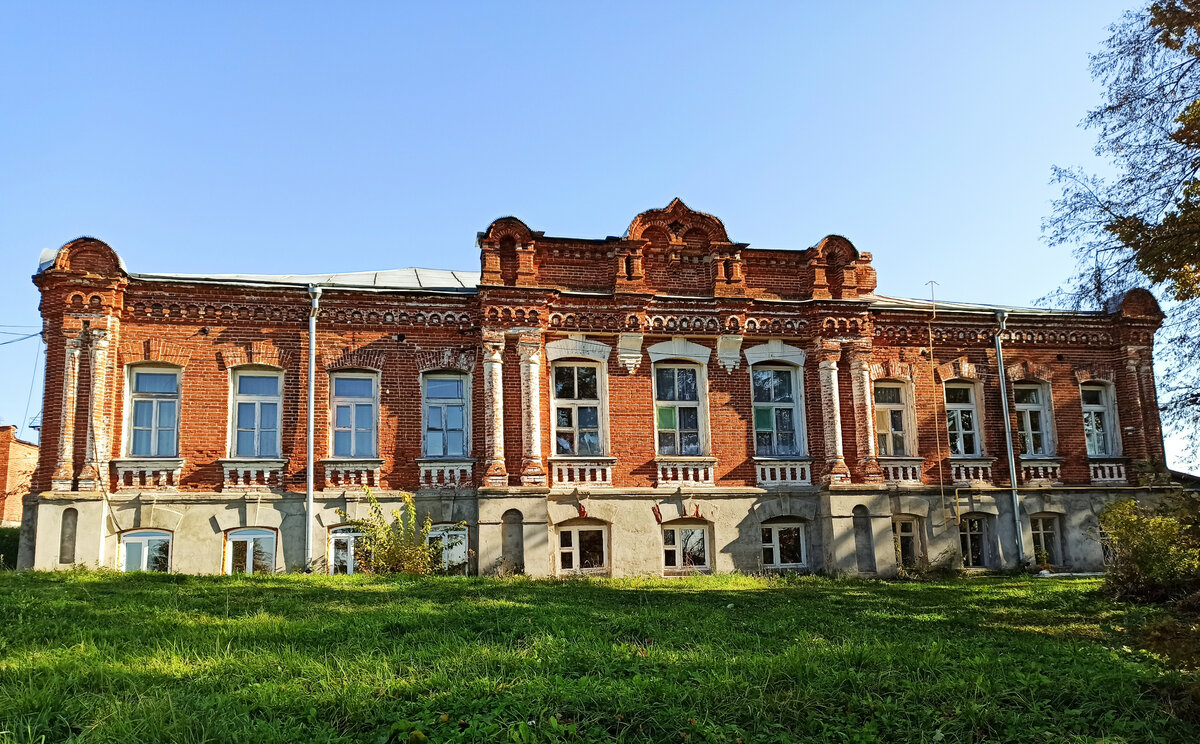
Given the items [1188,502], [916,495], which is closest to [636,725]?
[1188,502]

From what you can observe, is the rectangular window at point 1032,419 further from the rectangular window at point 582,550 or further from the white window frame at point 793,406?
the rectangular window at point 582,550

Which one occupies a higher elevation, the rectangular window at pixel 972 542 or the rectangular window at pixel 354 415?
the rectangular window at pixel 354 415

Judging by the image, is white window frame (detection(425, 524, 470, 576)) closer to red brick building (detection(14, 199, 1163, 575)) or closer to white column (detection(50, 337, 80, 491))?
red brick building (detection(14, 199, 1163, 575))

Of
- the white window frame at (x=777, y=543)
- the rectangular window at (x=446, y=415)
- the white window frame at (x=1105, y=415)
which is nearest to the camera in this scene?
the rectangular window at (x=446, y=415)

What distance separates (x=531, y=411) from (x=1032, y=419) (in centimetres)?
1037

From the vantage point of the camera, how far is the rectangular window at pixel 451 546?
→ 1407 centimetres

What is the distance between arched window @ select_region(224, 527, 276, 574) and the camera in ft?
45.1

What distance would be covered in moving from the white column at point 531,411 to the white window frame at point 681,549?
8.11 ft

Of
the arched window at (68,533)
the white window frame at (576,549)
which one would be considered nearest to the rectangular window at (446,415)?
the white window frame at (576,549)

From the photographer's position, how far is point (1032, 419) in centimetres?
1727

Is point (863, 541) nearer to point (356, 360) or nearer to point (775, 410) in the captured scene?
point (775, 410)

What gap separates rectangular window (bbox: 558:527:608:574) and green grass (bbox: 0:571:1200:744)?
4918 mm

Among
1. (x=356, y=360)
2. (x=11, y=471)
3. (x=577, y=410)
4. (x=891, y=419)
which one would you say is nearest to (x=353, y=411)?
(x=356, y=360)

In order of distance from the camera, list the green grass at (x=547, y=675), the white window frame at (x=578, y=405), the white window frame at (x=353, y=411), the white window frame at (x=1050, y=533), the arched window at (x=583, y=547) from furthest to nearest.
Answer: the white window frame at (x=1050, y=533) < the white window frame at (x=578, y=405) < the arched window at (x=583, y=547) < the white window frame at (x=353, y=411) < the green grass at (x=547, y=675)
